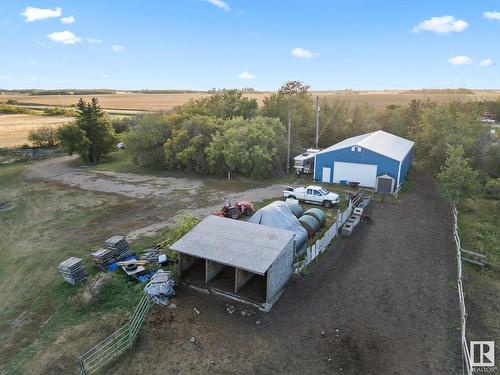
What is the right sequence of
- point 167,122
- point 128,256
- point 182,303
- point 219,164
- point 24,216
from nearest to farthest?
point 182,303, point 128,256, point 24,216, point 219,164, point 167,122

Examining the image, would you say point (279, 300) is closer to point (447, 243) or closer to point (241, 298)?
point (241, 298)

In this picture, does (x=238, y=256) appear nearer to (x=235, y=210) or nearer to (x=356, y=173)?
(x=235, y=210)

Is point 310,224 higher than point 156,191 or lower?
higher

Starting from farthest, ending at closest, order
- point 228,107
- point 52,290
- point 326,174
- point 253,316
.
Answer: point 228,107
point 326,174
point 52,290
point 253,316

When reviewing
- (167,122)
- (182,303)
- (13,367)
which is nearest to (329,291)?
(182,303)

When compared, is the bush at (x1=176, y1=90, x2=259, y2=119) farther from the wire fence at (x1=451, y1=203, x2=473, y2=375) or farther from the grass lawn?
the wire fence at (x1=451, y1=203, x2=473, y2=375)

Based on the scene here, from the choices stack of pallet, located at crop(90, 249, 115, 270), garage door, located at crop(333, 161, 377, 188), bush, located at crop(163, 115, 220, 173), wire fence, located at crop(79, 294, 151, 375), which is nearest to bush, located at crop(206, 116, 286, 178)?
bush, located at crop(163, 115, 220, 173)
